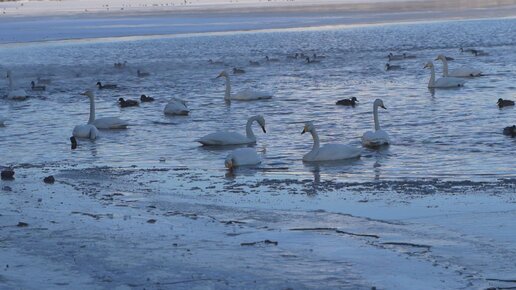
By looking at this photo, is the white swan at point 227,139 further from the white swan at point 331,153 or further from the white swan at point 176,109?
the white swan at point 176,109

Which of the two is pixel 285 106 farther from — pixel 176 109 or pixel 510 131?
pixel 510 131

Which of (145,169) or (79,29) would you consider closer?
(145,169)

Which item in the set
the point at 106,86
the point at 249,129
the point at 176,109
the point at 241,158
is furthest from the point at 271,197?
the point at 106,86

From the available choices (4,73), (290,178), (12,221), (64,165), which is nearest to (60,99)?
(4,73)

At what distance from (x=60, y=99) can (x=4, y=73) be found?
734cm

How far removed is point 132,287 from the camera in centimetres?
732

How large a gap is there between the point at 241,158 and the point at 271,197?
2.12m

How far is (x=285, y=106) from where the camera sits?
19859mm

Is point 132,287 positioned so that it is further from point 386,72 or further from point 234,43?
point 234,43

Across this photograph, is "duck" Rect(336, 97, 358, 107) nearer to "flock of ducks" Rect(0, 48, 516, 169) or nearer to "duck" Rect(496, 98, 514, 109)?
"flock of ducks" Rect(0, 48, 516, 169)

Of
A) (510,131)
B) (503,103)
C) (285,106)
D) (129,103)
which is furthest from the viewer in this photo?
(129,103)

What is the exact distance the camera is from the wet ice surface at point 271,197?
7738 mm

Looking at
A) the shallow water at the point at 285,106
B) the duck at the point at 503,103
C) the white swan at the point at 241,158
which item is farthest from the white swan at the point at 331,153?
the duck at the point at 503,103

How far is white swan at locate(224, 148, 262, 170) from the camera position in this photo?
12766 millimetres
